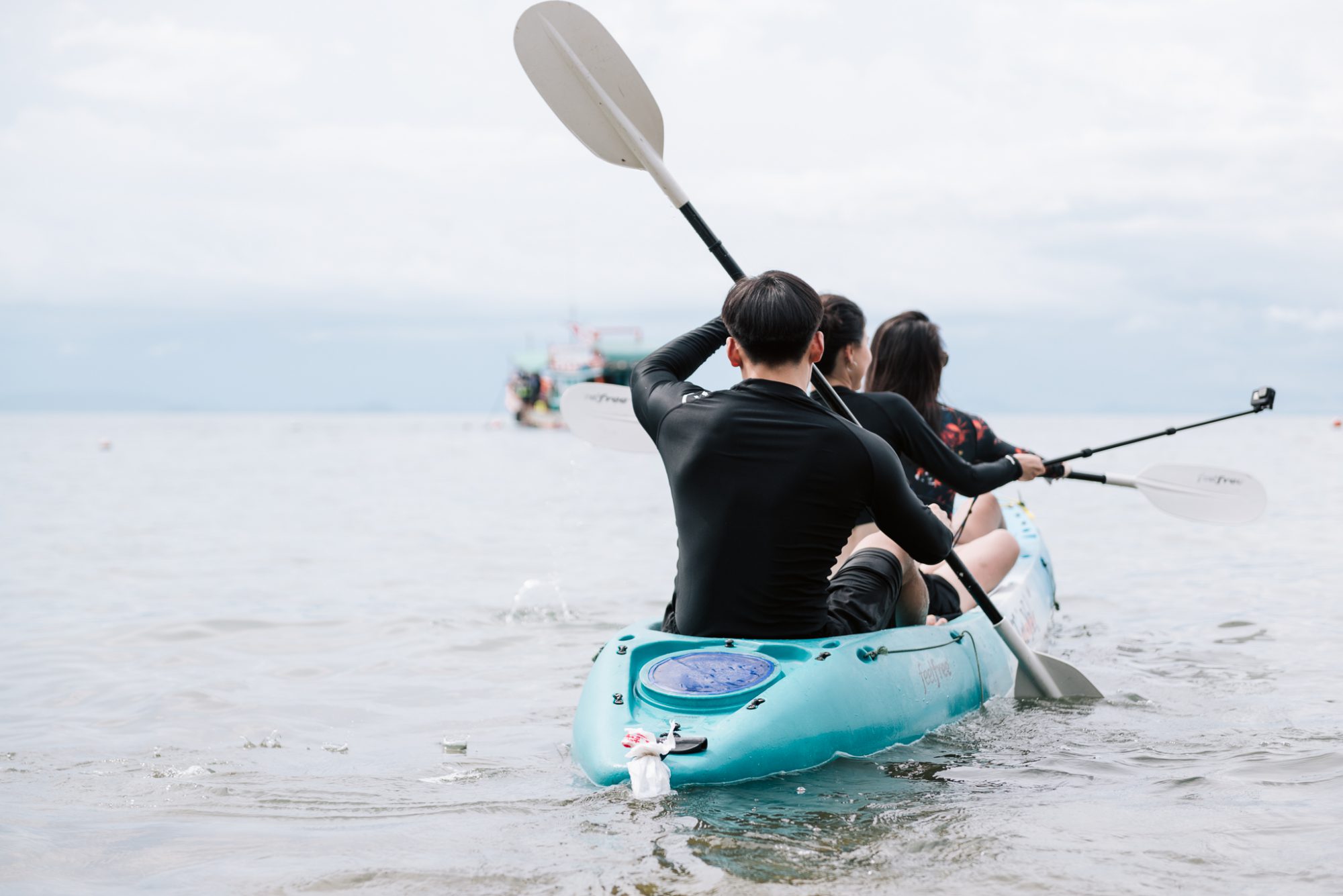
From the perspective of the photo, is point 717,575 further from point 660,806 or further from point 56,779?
point 56,779

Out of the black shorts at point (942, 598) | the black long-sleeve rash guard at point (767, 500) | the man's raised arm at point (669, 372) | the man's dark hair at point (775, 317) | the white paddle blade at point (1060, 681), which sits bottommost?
the white paddle blade at point (1060, 681)

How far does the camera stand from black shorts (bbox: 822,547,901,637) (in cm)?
379

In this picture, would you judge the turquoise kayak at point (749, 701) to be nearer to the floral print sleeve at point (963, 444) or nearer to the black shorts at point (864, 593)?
the black shorts at point (864, 593)

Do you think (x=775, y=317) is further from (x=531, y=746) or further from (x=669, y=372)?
(x=531, y=746)

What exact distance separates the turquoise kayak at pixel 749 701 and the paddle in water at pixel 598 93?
3.28 feet

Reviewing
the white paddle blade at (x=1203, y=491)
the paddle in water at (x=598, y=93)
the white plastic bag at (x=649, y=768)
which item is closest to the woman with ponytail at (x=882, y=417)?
the paddle in water at (x=598, y=93)

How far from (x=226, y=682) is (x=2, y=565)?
20.1 ft

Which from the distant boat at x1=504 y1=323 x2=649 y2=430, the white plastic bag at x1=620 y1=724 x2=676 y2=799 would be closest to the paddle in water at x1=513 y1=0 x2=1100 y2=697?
the white plastic bag at x1=620 y1=724 x2=676 y2=799

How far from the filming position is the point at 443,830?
322 centimetres

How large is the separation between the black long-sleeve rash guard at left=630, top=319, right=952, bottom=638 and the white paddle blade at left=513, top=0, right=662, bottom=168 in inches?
68.0

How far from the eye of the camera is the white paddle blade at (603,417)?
5.41m

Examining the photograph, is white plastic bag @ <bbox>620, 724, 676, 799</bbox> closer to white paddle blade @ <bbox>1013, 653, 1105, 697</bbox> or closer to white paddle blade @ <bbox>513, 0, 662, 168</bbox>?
white paddle blade @ <bbox>1013, 653, 1105, 697</bbox>

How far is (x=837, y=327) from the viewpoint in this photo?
14.5 ft

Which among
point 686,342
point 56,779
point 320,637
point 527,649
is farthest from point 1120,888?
point 320,637
